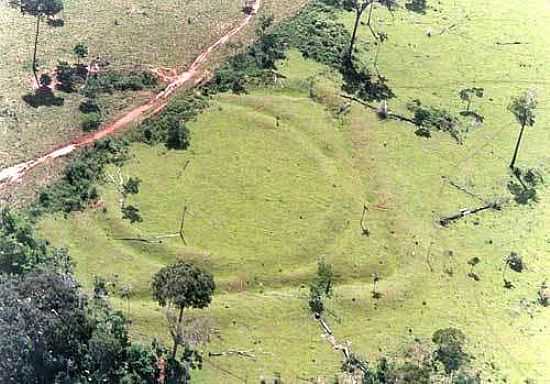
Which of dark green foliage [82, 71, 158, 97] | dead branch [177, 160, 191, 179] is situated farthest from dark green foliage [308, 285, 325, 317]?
dark green foliage [82, 71, 158, 97]

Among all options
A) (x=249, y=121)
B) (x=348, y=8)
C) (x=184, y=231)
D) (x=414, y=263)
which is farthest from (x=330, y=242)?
(x=348, y=8)

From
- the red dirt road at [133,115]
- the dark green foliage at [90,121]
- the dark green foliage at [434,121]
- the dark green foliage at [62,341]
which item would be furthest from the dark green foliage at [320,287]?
the dark green foliage at [90,121]

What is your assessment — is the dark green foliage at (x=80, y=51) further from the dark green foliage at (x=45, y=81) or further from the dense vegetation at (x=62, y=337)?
the dense vegetation at (x=62, y=337)

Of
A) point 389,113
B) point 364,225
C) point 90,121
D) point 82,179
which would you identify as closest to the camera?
point 364,225

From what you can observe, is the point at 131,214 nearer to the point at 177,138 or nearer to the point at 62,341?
the point at 177,138

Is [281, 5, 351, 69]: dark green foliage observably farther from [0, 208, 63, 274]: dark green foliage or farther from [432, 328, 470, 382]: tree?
[0, 208, 63, 274]: dark green foliage

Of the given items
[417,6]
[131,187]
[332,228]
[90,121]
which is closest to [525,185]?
[332,228]
